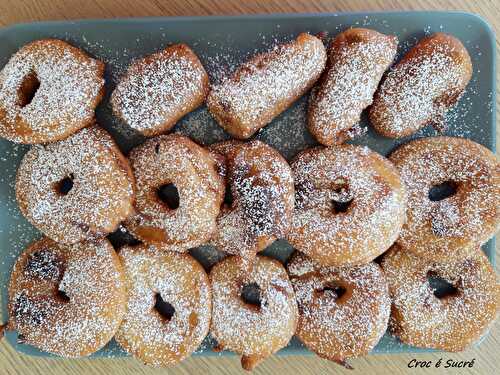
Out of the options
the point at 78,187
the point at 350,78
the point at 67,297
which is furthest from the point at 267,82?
the point at 67,297

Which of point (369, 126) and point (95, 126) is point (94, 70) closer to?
point (95, 126)

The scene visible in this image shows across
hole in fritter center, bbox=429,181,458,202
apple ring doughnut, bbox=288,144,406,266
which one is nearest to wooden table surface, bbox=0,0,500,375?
hole in fritter center, bbox=429,181,458,202

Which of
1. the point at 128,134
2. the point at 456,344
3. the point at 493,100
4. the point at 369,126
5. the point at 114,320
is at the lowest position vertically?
the point at 114,320

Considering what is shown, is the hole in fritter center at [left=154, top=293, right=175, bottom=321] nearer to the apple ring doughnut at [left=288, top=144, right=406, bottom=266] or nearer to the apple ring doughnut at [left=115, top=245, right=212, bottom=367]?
the apple ring doughnut at [left=115, top=245, right=212, bottom=367]

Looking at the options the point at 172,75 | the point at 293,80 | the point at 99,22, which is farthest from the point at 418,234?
the point at 99,22

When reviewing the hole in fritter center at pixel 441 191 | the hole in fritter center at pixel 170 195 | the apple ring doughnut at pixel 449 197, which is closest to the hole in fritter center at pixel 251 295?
the hole in fritter center at pixel 170 195

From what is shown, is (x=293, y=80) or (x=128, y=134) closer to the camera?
(x=293, y=80)
